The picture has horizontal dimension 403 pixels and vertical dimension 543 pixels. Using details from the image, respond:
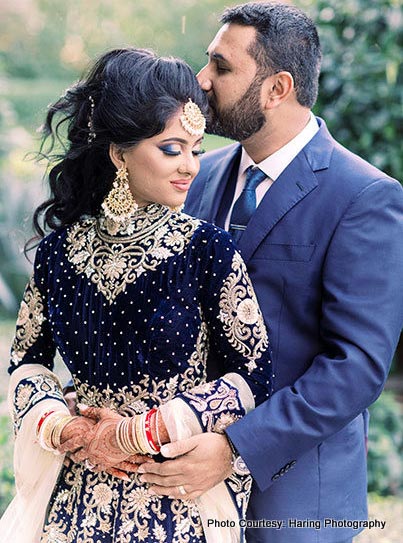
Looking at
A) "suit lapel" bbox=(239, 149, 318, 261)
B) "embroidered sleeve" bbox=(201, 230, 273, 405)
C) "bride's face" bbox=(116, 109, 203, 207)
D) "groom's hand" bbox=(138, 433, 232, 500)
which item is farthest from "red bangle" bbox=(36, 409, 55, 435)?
"suit lapel" bbox=(239, 149, 318, 261)

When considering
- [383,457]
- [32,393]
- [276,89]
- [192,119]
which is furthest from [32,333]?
[383,457]

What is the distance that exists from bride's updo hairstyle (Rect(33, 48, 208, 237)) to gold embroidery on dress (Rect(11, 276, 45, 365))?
0.22 metres

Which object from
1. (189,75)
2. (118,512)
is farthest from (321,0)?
(118,512)

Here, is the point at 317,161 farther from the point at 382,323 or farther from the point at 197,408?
the point at 197,408

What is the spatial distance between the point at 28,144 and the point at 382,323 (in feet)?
14.8

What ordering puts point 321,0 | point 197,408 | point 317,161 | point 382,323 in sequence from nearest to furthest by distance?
point 197,408
point 382,323
point 317,161
point 321,0

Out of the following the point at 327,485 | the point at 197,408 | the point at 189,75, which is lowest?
the point at 327,485

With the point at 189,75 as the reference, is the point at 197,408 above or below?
below

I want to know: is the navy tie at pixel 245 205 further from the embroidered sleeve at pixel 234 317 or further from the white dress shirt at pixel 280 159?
the embroidered sleeve at pixel 234 317

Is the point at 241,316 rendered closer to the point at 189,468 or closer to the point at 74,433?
the point at 189,468

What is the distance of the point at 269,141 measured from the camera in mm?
3012

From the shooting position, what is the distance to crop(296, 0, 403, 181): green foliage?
5074 millimetres

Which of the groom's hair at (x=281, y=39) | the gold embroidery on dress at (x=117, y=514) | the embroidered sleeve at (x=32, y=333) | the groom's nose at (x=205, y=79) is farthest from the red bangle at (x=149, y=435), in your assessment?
the groom's hair at (x=281, y=39)

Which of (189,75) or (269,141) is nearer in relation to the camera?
(189,75)
